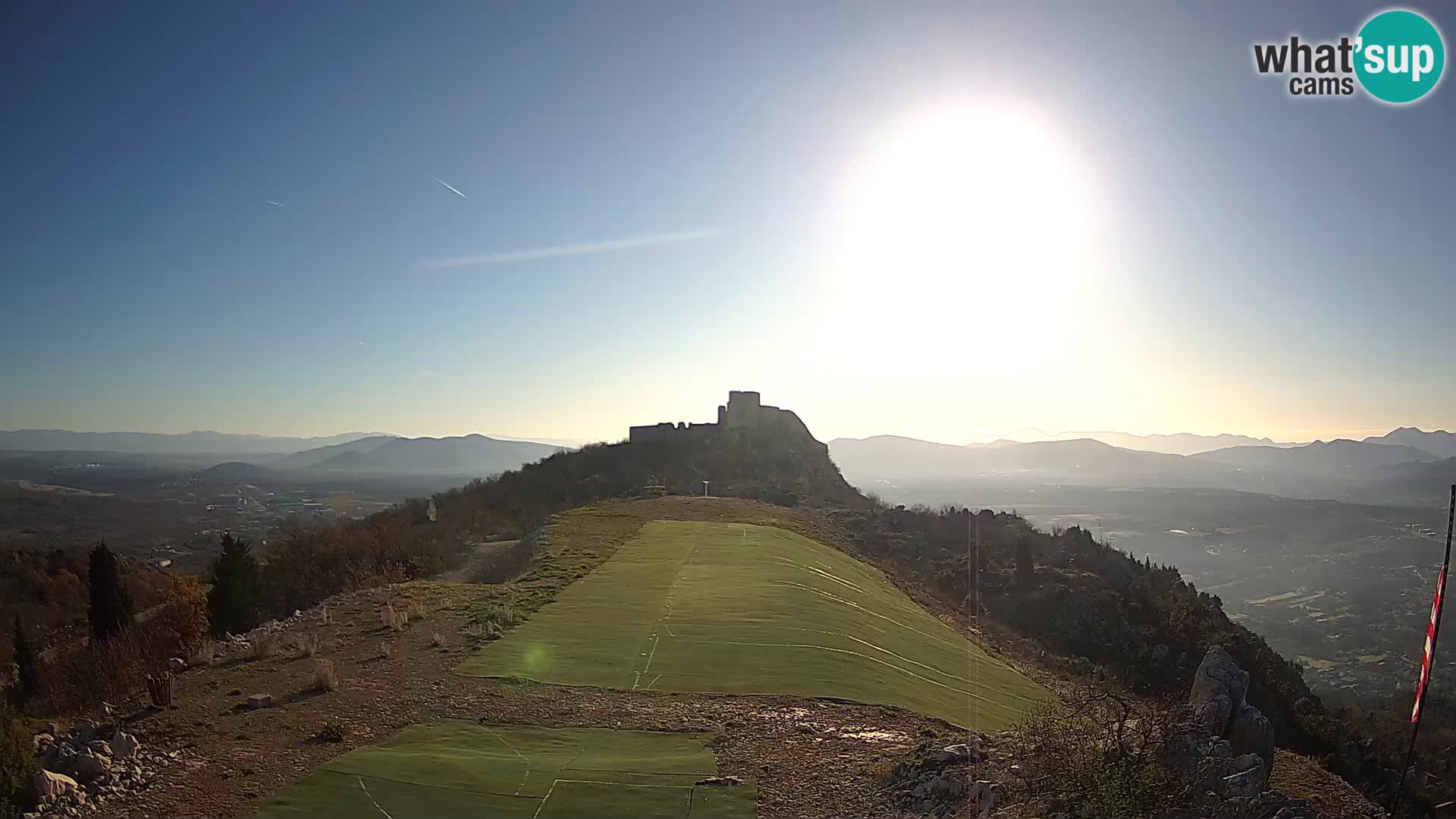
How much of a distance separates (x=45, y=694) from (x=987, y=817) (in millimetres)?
13283

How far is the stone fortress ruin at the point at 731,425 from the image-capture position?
47344 millimetres

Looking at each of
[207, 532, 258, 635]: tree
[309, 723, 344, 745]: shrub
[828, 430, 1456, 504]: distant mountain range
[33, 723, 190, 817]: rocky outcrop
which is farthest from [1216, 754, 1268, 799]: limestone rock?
[828, 430, 1456, 504]: distant mountain range

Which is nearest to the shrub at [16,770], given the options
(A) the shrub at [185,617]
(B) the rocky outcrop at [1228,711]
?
(A) the shrub at [185,617]

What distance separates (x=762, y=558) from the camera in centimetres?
1748

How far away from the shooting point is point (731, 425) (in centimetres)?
4791

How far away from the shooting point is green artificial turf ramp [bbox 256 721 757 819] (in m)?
6.13

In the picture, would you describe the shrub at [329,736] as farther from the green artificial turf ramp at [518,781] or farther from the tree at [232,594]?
the tree at [232,594]

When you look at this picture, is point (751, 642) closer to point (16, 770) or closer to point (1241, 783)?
point (1241, 783)

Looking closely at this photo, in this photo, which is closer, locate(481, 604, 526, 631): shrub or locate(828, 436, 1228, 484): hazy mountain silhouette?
locate(481, 604, 526, 631): shrub

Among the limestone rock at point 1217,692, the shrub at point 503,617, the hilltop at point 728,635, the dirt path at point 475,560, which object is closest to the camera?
the hilltop at point 728,635

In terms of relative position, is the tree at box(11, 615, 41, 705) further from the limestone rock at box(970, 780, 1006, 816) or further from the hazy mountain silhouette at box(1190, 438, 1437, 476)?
the hazy mountain silhouette at box(1190, 438, 1437, 476)

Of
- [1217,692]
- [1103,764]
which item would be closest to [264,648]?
[1103,764]

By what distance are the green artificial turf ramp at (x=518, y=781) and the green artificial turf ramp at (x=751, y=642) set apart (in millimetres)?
1935

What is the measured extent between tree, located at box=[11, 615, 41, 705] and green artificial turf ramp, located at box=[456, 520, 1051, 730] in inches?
332
